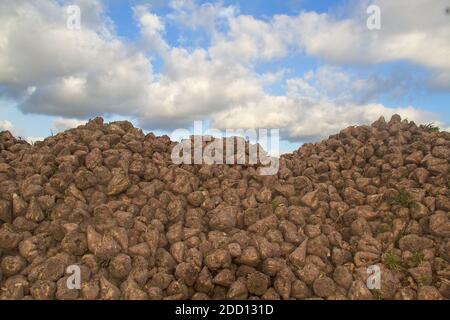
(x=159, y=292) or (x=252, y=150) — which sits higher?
(x=252, y=150)

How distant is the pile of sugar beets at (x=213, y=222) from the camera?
996 cm

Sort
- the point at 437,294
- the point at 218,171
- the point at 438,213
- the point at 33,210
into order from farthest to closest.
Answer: the point at 218,171 < the point at 438,213 < the point at 33,210 < the point at 437,294

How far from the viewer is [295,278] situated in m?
10.3

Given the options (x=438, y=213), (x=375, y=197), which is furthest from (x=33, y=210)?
(x=438, y=213)

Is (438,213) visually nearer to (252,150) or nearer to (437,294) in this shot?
(437,294)

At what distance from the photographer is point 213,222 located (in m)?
11.3

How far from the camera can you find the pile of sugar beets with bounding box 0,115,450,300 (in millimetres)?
9961

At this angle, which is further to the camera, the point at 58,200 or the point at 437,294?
the point at 58,200

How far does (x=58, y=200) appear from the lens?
11.6 meters

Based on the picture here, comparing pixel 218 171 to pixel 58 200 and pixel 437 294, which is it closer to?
pixel 58 200
